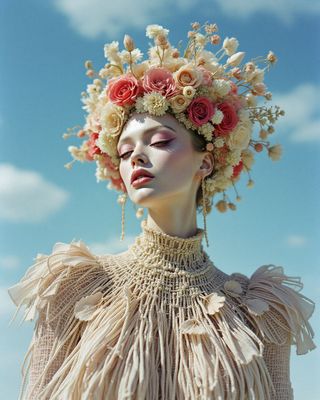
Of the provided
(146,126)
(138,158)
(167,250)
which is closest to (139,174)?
(138,158)

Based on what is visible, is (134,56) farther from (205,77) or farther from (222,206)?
(222,206)

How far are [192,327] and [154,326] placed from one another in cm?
13

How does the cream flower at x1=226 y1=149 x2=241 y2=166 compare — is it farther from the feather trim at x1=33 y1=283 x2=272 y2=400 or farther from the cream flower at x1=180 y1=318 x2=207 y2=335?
the cream flower at x1=180 y1=318 x2=207 y2=335

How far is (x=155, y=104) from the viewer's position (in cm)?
238

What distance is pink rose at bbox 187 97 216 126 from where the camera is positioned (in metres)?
2.41

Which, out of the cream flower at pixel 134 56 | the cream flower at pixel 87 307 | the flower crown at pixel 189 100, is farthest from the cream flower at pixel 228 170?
the cream flower at pixel 87 307

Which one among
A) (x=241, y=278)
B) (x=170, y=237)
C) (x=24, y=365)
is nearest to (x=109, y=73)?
(x=170, y=237)

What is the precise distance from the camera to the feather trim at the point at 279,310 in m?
2.44

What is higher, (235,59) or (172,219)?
(235,59)

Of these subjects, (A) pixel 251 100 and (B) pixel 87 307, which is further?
(A) pixel 251 100

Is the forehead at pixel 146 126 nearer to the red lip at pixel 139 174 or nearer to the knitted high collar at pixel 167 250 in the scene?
the red lip at pixel 139 174

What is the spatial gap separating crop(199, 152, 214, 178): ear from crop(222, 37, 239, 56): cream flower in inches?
16.7

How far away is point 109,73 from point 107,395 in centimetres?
122

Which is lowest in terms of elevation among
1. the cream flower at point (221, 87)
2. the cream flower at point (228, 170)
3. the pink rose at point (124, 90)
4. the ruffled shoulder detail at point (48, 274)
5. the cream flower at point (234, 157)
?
the ruffled shoulder detail at point (48, 274)
